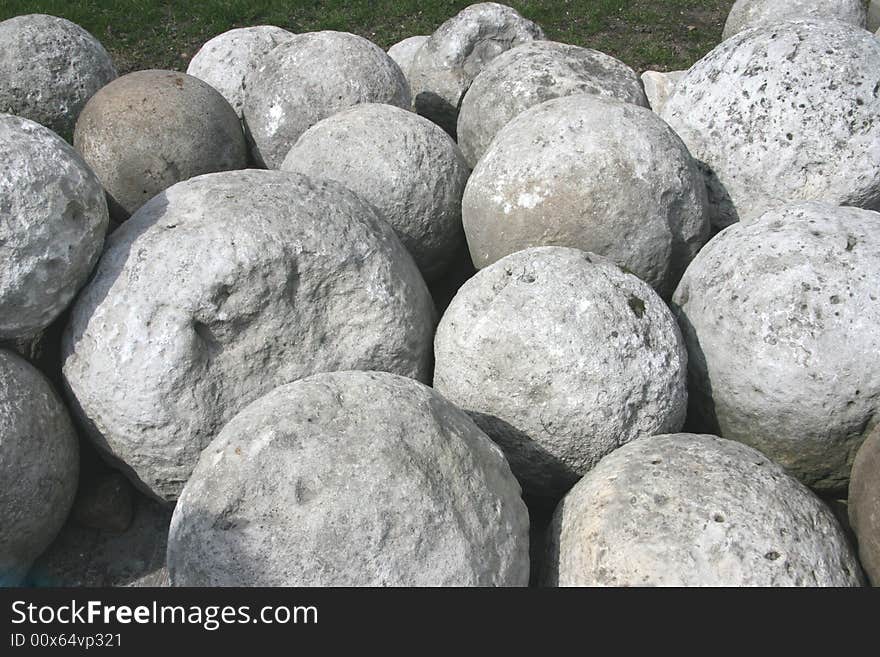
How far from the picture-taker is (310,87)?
548 centimetres

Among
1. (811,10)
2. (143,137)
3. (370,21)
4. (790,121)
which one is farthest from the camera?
(370,21)

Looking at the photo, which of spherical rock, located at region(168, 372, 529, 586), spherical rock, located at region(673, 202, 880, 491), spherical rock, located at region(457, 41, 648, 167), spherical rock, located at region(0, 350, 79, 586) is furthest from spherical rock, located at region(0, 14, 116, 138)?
spherical rock, located at region(673, 202, 880, 491)

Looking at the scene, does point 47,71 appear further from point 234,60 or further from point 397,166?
point 397,166

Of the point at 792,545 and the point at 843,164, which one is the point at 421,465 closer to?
the point at 792,545

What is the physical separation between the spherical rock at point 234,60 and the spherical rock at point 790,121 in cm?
312

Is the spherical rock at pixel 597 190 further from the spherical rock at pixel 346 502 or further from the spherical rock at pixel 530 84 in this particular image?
the spherical rock at pixel 346 502

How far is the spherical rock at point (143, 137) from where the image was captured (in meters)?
4.87

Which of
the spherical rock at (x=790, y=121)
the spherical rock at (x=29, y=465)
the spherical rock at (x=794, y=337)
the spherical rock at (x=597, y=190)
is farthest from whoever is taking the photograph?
the spherical rock at (x=790, y=121)

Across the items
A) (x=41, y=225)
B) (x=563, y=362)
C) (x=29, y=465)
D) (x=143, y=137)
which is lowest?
(x=29, y=465)

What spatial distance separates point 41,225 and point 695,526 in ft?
8.40

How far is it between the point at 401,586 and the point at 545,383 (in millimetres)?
1117

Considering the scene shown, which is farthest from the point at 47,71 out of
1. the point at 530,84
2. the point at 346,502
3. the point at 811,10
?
the point at 811,10

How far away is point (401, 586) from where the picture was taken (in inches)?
101

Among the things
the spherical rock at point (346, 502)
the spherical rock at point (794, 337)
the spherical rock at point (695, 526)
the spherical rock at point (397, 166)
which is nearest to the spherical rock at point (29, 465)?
the spherical rock at point (346, 502)
